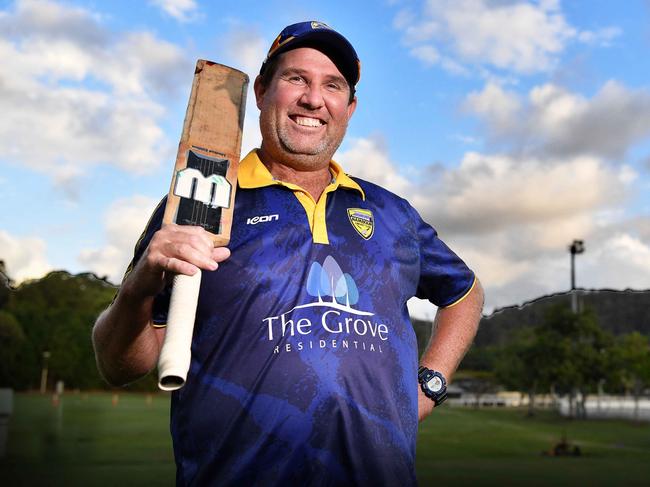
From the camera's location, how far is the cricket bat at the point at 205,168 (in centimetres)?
183

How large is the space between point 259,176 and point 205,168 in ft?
0.80

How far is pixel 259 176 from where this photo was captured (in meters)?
2.42

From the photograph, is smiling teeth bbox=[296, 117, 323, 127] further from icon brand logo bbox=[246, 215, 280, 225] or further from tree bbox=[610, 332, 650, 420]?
tree bbox=[610, 332, 650, 420]

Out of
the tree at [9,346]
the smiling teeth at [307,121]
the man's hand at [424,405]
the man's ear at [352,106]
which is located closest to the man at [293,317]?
the smiling teeth at [307,121]

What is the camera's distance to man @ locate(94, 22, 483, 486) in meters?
2.02

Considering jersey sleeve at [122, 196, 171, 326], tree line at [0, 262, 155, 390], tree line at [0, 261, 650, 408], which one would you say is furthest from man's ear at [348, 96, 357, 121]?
tree line at [0, 262, 155, 390]

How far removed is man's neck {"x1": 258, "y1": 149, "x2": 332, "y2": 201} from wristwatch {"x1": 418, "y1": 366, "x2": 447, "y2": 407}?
0.80 meters

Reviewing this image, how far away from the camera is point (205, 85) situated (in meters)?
2.41

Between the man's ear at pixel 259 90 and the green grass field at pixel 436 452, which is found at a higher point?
the man's ear at pixel 259 90

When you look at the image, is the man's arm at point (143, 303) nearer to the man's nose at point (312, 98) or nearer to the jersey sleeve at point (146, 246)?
the jersey sleeve at point (146, 246)

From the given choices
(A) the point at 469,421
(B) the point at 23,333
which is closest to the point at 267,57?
(A) the point at 469,421

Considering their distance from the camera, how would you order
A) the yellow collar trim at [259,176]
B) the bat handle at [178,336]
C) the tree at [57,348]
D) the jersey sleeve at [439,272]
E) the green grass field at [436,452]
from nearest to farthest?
the bat handle at [178,336] → the yellow collar trim at [259,176] → the jersey sleeve at [439,272] → the green grass field at [436,452] → the tree at [57,348]

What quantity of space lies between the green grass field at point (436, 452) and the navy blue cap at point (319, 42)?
12.6m

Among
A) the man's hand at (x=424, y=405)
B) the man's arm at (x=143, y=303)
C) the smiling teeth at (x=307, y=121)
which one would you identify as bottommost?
the man's hand at (x=424, y=405)
